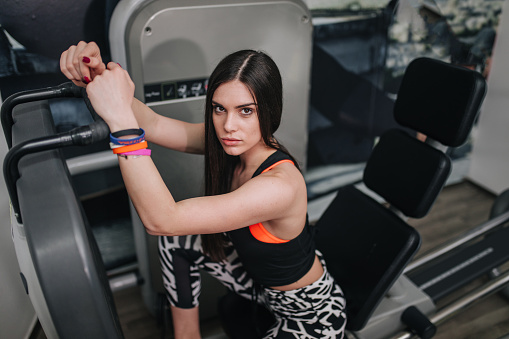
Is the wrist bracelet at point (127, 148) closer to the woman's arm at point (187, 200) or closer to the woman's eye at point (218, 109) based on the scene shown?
the woman's arm at point (187, 200)

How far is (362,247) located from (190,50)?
97 centimetres

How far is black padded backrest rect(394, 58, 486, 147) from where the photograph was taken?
1.29 m

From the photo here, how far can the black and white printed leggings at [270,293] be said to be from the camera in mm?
1348

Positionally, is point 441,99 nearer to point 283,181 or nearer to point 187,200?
point 283,181

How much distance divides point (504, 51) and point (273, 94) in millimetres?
2540

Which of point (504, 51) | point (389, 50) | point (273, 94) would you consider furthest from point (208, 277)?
point (504, 51)

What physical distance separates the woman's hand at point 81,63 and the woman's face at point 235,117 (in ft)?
1.06

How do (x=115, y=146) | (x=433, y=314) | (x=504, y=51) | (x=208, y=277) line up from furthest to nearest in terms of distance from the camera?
(x=504, y=51) → (x=208, y=277) → (x=433, y=314) → (x=115, y=146)

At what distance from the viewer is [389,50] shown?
2.58 m

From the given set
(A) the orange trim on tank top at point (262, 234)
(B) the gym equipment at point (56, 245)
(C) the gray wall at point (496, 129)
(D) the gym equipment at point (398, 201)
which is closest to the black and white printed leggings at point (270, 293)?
(D) the gym equipment at point (398, 201)

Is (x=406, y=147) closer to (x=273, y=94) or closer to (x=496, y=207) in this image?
A: (x=273, y=94)

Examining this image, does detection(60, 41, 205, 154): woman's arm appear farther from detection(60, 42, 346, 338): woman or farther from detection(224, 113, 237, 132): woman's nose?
detection(224, 113, 237, 132): woman's nose

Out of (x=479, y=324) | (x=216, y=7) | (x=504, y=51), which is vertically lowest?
(x=479, y=324)

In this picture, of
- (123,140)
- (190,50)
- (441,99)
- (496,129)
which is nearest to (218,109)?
(123,140)
